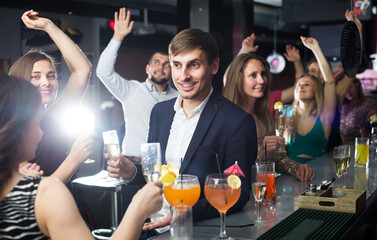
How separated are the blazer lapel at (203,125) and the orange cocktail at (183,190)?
55cm

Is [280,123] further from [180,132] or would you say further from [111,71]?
[111,71]

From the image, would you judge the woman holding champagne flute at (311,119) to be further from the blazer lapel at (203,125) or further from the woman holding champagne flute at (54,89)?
the woman holding champagne flute at (54,89)

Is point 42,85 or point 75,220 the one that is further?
point 42,85

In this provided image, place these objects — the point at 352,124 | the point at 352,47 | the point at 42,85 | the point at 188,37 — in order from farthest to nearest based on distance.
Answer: the point at 352,124, the point at 352,47, the point at 188,37, the point at 42,85

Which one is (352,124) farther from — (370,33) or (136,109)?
(370,33)

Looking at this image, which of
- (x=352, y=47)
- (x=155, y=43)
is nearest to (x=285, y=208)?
(x=155, y=43)

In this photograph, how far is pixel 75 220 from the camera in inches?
53.7

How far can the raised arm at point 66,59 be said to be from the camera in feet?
7.75

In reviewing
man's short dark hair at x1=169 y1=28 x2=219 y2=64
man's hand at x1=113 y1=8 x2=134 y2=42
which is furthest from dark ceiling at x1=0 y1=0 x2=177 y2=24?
man's short dark hair at x1=169 y1=28 x2=219 y2=64

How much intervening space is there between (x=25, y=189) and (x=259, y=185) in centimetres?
107

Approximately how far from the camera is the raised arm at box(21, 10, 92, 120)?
93.0 inches

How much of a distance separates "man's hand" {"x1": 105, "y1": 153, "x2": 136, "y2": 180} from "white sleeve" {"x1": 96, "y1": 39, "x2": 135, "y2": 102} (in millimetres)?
1149

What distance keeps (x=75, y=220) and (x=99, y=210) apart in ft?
12.9

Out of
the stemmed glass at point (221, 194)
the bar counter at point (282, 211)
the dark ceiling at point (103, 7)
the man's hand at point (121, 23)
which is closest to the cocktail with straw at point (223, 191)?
the stemmed glass at point (221, 194)
